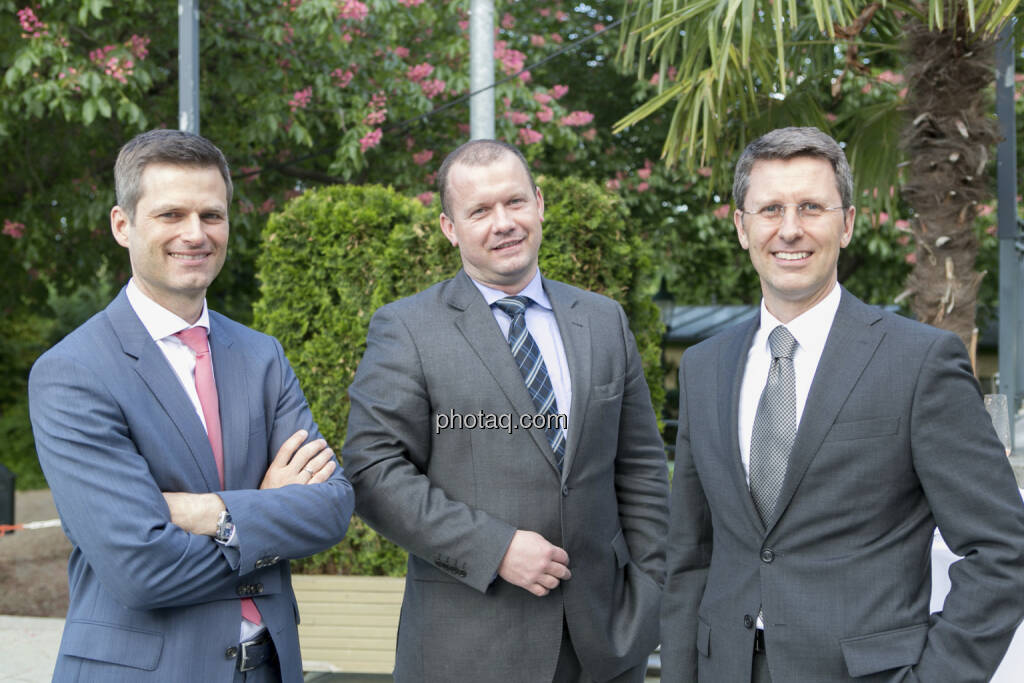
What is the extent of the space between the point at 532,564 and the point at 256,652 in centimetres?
72

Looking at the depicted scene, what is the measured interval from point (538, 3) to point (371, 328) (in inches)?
392

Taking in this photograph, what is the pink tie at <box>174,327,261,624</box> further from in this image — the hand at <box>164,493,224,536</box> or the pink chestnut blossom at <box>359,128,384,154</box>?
the pink chestnut blossom at <box>359,128,384,154</box>

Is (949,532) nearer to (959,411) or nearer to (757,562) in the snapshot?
(959,411)

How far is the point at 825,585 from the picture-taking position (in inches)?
80.5

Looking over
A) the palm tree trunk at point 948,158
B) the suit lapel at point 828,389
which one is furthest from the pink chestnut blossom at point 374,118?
the suit lapel at point 828,389

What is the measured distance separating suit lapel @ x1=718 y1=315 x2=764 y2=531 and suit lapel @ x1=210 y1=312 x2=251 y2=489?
116 centimetres

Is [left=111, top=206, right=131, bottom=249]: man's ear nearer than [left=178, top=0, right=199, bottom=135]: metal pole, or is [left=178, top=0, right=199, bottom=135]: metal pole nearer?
[left=111, top=206, right=131, bottom=249]: man's ear

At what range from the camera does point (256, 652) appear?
2.32m

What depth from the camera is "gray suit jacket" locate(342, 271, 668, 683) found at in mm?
2613

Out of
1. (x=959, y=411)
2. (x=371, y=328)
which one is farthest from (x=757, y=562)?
(x=371, y=328)

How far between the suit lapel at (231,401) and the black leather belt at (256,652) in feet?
1.21

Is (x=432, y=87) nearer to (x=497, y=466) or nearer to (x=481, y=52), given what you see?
(x=481, y=52)

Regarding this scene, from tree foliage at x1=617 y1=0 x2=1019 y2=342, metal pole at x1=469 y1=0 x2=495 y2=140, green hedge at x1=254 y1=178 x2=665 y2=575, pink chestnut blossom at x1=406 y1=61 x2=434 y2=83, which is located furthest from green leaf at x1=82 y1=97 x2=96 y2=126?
tree foliage at x1=617 y1=0 x2=1019 y2=342
